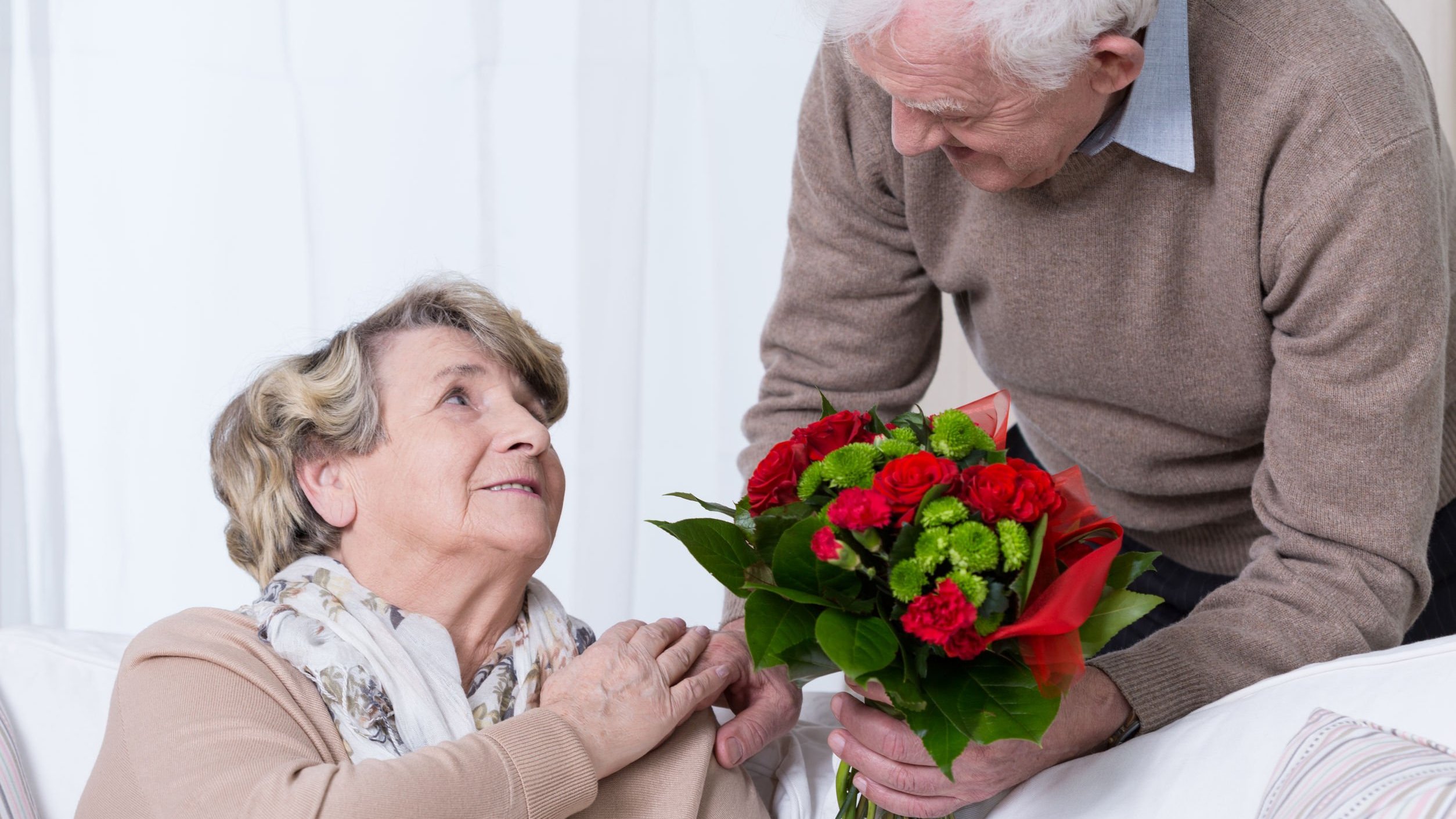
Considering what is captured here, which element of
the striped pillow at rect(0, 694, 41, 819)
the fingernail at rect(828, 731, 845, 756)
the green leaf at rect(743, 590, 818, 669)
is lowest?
the striped pillow at rect(0, 694, 41, 819)

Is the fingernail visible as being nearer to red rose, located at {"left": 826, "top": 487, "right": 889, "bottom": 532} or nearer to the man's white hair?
red rose, located at {"left": 826, "top": 487, "right": 889, "bottom": 532}

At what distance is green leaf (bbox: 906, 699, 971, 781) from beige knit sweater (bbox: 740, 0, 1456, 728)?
358 mm

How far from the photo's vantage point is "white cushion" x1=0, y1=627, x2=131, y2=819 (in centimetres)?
164

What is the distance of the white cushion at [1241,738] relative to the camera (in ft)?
4.13

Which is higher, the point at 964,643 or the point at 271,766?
the point at 964,643

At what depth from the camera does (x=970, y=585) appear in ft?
3.47

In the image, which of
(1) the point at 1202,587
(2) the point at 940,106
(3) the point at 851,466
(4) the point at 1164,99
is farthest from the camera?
(1) the point at 1202,587

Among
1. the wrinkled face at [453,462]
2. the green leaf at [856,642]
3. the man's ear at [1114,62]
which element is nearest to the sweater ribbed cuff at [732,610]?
the wrinkled face at [453,462]

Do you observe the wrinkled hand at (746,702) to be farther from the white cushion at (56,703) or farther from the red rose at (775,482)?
the white cushion at (56,703)

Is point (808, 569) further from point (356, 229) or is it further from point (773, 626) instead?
point (356, 229)

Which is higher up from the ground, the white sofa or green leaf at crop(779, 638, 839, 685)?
green leaf at crop(779, 638, 839, 685)

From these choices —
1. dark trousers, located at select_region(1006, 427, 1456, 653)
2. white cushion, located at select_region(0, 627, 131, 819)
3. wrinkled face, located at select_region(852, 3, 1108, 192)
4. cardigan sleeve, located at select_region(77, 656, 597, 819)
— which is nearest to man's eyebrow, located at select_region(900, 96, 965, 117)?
wrinkled face, located at select_region(852, 3, 1108, 192)

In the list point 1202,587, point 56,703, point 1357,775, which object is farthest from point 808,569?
point 56,703

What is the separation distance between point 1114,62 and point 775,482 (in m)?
0.66
